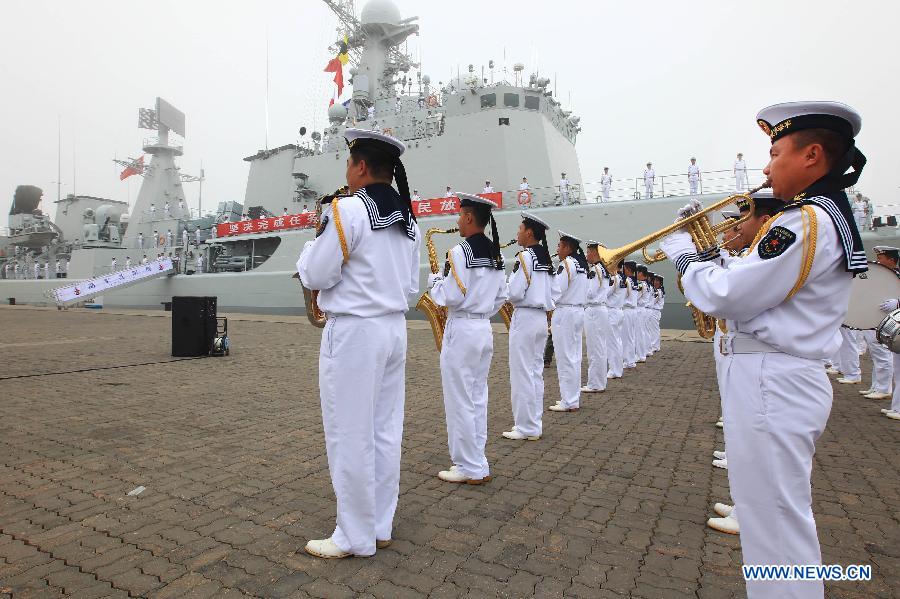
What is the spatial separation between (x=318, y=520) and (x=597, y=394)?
5.47 meters

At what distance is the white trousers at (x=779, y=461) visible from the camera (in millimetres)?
1749

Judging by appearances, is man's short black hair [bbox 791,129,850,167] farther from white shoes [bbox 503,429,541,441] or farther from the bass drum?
the bass drum

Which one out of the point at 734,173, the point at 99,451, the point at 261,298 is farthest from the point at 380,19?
the point at 99,451

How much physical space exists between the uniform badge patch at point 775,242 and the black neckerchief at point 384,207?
1717 mm

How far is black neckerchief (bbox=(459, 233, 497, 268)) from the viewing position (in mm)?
4082

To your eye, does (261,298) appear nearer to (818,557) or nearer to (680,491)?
(680,491)

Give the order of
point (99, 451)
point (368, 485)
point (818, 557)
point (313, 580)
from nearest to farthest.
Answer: point (818, 557)
point (313, 580)
point (368, 485)
point (99, 451)

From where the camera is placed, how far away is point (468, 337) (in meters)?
3.97

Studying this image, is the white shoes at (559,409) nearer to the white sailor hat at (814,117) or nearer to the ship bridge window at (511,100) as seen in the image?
the white sailor hat at (814,117)

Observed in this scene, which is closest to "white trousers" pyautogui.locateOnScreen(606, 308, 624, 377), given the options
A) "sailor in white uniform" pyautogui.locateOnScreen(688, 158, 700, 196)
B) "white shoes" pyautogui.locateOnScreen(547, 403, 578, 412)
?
"white shoes" pyautogui.locateOnScreen(547, 403, 578, 412)

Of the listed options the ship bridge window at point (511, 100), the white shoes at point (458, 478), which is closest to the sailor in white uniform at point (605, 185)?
the ship bridge window at point (511, 100)

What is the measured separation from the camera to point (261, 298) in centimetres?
2222

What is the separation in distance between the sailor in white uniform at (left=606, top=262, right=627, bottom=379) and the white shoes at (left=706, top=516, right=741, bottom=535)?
19.3 ft

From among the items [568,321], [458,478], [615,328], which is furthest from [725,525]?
[615,328]
